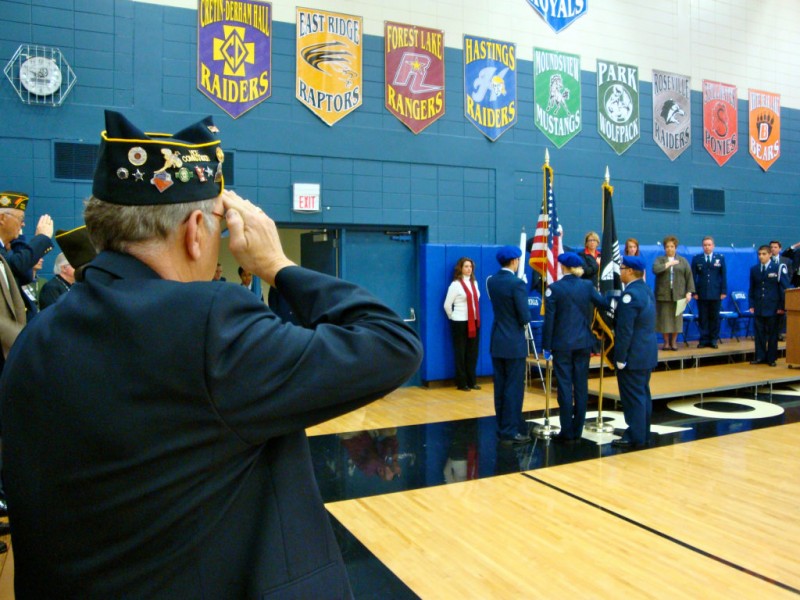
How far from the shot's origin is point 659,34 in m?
10.4

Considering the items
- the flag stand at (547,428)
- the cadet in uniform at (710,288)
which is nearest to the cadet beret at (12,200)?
the flag stand at (547,428)

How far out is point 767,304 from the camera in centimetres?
897

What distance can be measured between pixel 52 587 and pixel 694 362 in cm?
973

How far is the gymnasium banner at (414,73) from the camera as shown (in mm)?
8297

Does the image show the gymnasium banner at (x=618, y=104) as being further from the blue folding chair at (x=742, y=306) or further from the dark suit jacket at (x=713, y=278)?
the blue folding chair at (x=742, y=306)

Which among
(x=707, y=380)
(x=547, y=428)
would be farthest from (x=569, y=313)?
(x=707, y=380)

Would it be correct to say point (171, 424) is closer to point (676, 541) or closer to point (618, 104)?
point (676, 541)

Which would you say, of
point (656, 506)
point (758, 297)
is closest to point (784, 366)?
point (758, 297)

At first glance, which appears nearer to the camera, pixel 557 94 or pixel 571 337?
pixel 571 337

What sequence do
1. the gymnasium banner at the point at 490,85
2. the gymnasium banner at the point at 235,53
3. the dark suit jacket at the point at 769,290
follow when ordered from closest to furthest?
the gymnasium banner at the point at 235,53
the gymnasium banner at the point at 490,85
the dark suit jacket at the point at 769,290

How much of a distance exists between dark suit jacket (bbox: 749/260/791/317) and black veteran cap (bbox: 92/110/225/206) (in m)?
9.80

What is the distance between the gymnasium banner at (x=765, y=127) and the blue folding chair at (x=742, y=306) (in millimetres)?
2703

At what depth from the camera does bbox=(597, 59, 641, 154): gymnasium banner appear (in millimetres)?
9859

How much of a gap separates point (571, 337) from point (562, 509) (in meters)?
2.02
